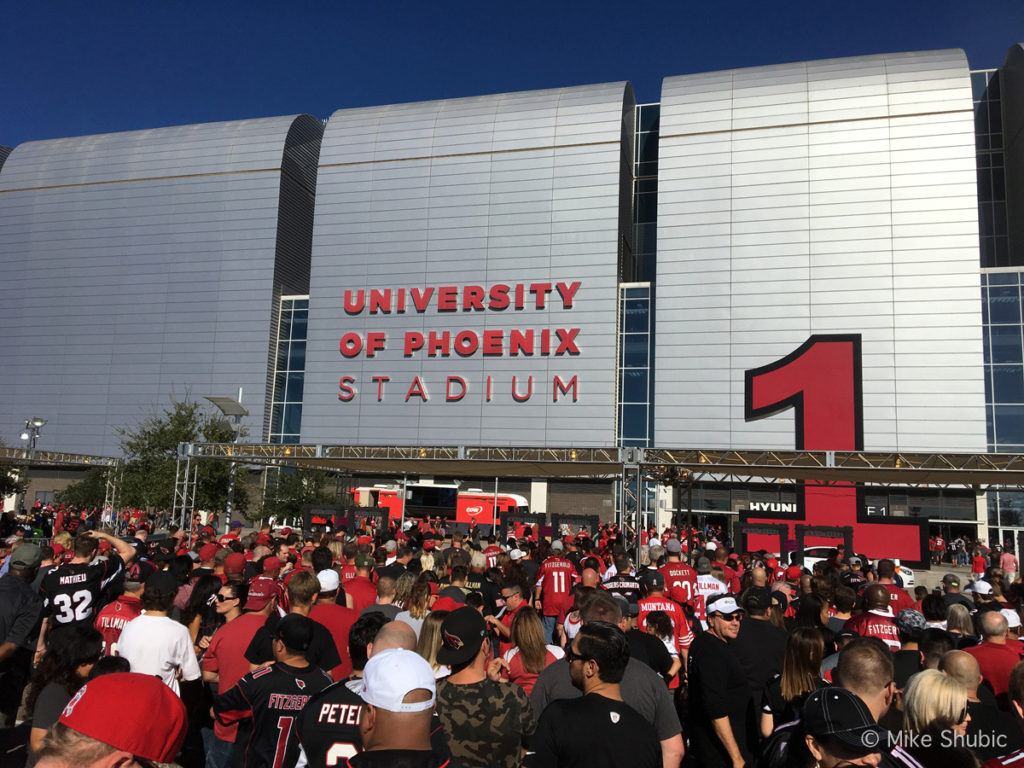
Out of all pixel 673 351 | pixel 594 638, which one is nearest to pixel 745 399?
pixel 673 351

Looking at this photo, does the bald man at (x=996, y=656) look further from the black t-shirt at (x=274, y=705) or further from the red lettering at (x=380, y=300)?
the red lettering at (x=380, y=300)

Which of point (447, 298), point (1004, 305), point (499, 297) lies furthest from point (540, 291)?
point (1004, 305)

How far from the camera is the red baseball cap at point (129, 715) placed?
2498 mm

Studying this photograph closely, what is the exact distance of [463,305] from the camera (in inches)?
1762

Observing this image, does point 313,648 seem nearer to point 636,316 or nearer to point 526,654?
point 526,654

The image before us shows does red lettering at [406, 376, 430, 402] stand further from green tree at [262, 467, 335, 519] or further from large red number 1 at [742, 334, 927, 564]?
large red number 1 at [742, 334, 927, 564]

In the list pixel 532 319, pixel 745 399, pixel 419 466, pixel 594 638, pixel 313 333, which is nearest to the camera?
pixel 594 638

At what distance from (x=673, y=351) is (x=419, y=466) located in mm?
15365

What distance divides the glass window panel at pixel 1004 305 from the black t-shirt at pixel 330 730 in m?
45.2

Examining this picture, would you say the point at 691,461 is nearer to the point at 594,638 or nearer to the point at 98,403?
the point at 594,638

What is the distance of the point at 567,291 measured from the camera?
1693 inches

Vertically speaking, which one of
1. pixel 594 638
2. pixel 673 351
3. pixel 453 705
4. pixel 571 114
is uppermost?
pixel 571 114

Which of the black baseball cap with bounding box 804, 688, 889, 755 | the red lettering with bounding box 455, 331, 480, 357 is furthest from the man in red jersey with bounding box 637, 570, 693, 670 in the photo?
the red lettering with bounding box 455, 331, 480, 357

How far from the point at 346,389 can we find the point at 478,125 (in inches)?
709
